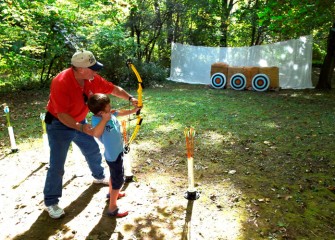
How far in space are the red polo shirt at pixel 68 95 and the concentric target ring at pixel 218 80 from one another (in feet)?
32.1

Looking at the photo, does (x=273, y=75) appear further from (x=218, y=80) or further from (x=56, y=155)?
(x=56, y=155)

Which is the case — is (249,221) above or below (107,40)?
below

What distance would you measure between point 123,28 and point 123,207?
1228 centimetres

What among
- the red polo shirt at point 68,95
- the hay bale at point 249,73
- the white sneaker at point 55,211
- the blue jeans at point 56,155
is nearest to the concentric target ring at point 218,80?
the hay bale at point 249,73

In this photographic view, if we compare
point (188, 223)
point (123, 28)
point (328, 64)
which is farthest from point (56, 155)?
point (123, 28)

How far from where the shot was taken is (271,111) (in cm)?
795

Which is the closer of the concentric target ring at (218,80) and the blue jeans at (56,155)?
the blue jeans at (56,155)

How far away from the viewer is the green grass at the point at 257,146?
3.25m

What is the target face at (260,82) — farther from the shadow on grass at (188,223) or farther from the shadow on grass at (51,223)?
the shadow on grass at (51,223)

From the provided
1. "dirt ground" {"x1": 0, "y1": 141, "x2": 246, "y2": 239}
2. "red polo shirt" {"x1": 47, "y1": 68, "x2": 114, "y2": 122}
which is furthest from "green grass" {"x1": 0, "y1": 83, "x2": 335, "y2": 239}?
"red polo shirt" {"x1": 47, "y1": 68, "x2": 114, "y2": 122}

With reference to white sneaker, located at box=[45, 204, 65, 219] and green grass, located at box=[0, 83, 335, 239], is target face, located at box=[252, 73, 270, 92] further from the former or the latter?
white sneaker, located at box=[45, 204, 65, 219]

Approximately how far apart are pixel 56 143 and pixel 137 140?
9.16 ft

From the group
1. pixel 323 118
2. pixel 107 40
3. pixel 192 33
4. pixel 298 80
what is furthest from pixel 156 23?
pixel 323 118

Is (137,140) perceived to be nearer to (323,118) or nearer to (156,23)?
(323,118)
